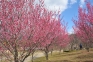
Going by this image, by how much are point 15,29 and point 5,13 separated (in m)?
0.90

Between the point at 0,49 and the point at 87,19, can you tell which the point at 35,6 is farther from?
the point at 87,19

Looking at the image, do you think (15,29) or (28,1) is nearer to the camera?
(15,29)

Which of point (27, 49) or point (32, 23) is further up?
point (32, 23)

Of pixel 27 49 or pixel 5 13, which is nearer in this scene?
pixel 5 13

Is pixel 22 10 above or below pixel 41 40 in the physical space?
above

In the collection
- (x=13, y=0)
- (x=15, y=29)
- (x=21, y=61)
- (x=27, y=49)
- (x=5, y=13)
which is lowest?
(x=21, y=61)

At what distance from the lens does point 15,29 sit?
8328 mm

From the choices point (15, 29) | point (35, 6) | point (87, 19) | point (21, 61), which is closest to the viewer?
point (15, 29)

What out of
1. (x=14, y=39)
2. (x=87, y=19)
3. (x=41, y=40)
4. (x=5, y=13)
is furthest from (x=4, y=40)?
(x=87, y=19)

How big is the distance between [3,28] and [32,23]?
4.77 feet

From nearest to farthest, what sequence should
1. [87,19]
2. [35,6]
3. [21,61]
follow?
[21,61], [35,6], [87,19]

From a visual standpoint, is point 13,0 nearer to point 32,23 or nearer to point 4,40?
point 32,23

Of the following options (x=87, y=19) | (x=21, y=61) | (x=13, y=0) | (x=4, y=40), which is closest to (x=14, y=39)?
(x=4, y=40)

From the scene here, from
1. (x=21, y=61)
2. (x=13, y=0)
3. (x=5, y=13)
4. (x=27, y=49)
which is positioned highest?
(x=13, y=0)
